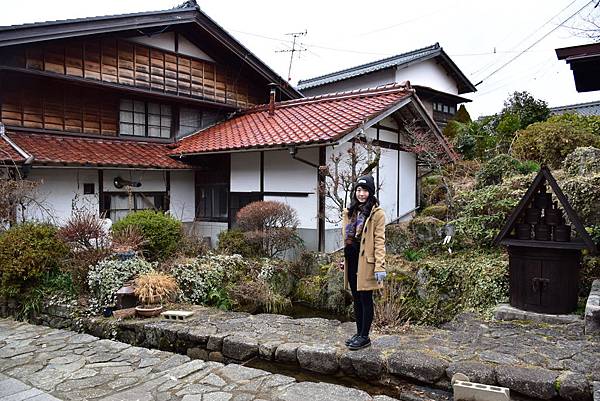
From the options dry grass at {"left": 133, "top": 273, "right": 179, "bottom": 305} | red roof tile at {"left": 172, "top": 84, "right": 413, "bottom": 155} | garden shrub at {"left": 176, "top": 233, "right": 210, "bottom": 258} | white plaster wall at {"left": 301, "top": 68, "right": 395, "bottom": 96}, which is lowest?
dry grass at {"left": 133, "top": 273, "right": 179, "bottom": 305}

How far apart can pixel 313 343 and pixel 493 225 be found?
204 inches

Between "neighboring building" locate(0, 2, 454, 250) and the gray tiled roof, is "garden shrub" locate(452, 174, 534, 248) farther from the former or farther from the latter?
the gray tiled roof

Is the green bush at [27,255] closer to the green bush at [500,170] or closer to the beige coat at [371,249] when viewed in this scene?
the beige coat at [371,249]

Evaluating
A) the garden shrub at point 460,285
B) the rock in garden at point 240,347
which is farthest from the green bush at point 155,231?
the garden shrub at point 460,285

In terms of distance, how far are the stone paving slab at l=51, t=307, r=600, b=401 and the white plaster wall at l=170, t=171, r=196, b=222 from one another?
655cm

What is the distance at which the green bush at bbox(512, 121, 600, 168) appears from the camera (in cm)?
1089

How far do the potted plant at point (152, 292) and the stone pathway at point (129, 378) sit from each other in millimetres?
1083

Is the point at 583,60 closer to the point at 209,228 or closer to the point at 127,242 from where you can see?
the point at 127,242

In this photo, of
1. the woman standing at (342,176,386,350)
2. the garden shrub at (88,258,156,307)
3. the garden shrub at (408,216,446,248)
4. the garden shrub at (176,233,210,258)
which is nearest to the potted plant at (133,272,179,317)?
the garden shrub at (88,258,156,307)

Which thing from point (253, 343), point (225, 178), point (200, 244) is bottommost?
point (253, 343)

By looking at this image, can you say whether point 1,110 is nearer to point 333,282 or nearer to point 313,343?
point 333,282

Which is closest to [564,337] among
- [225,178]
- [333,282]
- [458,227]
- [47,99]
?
[458,227]

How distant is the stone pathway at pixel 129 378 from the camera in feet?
13.1

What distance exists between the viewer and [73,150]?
34.6 feet
